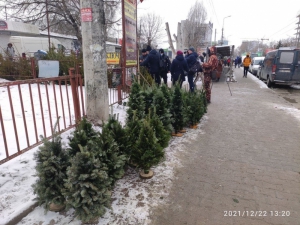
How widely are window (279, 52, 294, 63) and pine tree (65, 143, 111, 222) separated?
12217 mm

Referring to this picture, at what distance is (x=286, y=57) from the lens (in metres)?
11.2

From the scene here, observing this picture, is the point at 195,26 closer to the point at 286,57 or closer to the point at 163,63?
the point at 286,57

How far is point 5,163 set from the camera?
284cm

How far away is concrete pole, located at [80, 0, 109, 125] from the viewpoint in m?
3.62

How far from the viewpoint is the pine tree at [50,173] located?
Answer: 2.08 m

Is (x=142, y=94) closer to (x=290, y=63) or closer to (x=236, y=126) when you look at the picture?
(x=236, y=126)

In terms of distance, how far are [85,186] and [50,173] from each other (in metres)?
0.40

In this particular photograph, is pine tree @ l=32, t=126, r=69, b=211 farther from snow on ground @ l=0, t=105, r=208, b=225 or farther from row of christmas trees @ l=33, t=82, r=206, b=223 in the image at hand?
snow on ground @ l=0, t=105, r=208, b=225

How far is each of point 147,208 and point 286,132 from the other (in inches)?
163

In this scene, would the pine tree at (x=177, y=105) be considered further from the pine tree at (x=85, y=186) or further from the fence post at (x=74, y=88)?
the pine tree at (x=85, y=186)

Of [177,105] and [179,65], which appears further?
[179,65]

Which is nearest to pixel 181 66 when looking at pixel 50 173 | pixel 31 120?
pixel 31 120

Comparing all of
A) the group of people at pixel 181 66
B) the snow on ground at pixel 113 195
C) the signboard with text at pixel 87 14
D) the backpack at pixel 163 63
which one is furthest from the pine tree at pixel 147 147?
the backpack at pixel 163 63

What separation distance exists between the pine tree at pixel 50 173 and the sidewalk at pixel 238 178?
3.35 ft
